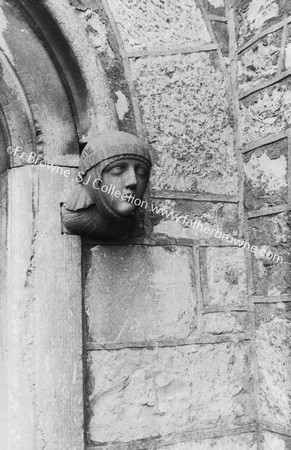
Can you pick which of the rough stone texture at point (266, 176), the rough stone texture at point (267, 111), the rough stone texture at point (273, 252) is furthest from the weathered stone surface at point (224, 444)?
the rough stone texture at point (267, 111)

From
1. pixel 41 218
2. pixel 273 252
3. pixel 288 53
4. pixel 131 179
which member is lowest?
pixel 273 252

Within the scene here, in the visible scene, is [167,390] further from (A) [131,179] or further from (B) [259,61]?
(B) [259,61]

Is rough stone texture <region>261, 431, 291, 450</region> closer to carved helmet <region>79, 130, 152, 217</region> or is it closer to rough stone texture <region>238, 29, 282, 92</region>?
carved helmet <region>79, 130, 152, 217</region>

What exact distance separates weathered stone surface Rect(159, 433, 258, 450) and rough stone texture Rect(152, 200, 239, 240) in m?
0.75

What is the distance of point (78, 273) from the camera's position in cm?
206

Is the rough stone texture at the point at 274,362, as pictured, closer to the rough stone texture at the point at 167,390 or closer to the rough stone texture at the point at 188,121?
the rough stone texture at the point at 167,390

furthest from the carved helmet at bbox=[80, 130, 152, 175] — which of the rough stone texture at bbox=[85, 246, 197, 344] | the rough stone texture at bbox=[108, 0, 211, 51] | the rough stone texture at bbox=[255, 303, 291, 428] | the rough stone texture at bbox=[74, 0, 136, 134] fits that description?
the rough stone texture at bbox=[255, 303, 291, 428]

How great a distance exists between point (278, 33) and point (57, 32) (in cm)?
85

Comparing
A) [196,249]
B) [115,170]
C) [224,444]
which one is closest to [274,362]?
[224,444]

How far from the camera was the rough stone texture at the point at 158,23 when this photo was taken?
2.34m

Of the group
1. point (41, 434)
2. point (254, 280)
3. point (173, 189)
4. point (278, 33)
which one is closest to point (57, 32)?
point (173, 189)

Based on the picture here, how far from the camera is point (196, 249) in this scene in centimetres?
232

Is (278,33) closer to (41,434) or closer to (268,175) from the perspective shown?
(268,175)

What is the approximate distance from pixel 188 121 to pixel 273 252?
607 millimetres
